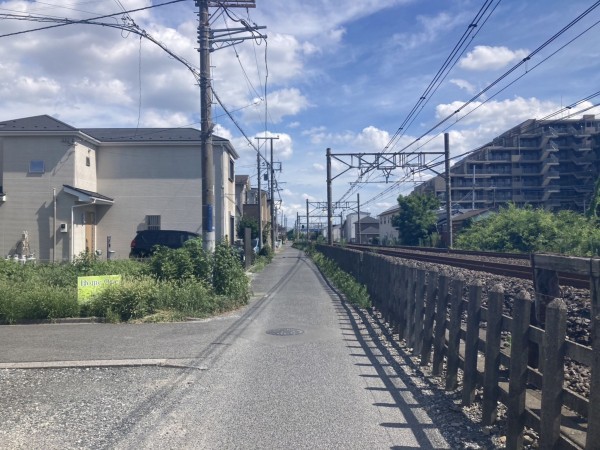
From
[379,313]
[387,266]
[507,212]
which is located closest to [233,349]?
[387,266]

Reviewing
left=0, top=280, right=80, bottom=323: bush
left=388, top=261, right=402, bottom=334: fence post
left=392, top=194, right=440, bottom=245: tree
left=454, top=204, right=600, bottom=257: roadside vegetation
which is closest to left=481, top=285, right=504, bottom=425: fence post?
left=388, top=261, right=402, bottom=334: fence post

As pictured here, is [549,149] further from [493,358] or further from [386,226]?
[493,358]

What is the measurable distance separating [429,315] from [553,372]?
375cm

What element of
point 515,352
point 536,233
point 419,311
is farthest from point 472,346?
point 536,233

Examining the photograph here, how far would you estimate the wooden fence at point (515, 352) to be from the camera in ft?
13.6

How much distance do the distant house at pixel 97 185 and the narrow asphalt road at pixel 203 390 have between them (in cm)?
1816

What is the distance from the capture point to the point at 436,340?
7.48m

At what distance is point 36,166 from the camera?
27.8 m

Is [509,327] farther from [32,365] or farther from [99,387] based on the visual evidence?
[32,365]

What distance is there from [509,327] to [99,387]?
15.4 ft

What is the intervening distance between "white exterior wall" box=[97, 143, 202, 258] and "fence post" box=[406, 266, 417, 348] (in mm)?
22950

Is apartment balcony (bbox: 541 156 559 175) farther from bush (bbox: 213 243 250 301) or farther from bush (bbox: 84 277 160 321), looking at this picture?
bush (bbox: 84 277 160 321)

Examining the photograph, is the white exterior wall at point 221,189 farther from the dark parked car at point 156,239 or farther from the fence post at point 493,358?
the fence post at point 493,358

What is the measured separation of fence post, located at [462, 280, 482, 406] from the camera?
19.6ft
